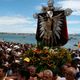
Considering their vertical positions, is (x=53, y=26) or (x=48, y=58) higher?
(x=53, y=26)

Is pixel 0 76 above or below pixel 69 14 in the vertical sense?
below

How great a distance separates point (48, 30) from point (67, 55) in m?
1.66

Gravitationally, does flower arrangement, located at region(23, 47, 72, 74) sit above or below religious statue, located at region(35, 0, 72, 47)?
below

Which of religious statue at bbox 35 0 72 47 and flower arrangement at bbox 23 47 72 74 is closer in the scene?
flower arrangement at bbox 23 47 72 74

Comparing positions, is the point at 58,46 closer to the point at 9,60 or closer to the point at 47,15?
the point at 47,15

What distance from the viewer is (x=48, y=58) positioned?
1211cm

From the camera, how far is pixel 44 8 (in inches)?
545

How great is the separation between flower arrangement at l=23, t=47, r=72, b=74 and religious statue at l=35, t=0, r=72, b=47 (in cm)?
98

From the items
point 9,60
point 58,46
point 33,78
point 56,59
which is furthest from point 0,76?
point 9,60

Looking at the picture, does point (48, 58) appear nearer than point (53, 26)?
Yes

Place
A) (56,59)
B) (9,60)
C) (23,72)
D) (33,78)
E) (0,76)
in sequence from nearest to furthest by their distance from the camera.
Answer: (0,76) → (33,78) → (23,72) → (56,59) → (9,60)

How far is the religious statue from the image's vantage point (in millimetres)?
13594

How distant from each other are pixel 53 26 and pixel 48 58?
199 centimetres

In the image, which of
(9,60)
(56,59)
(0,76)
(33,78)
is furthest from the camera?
(9,60)
